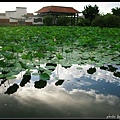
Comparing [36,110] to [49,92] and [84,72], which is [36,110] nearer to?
[49,92]

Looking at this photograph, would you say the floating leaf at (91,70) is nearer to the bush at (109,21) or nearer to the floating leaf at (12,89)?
the floating leaf at (12,89)

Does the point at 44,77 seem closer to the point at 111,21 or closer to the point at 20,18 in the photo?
the point at 111,21

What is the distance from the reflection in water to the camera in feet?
5.28

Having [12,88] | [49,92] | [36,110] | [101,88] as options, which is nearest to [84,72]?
[101,88]

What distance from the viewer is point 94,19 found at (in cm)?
1883

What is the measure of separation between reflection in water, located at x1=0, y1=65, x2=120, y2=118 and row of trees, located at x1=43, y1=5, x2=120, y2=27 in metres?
15.0

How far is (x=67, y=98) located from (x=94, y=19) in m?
17.7

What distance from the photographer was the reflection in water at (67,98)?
1.61 meters

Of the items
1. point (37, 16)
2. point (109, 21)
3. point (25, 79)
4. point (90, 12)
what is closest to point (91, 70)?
point (25, 79)

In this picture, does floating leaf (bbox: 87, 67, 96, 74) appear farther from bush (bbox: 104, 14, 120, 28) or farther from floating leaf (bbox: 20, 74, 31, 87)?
bush (bbox: 104, 14, 120, 28)

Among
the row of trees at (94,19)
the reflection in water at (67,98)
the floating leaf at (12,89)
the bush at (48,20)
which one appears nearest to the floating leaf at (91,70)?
the reflection in water at (67,98)

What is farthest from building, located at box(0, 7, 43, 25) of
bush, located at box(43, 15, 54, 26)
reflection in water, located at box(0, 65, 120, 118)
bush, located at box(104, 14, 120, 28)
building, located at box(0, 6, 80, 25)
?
reflection in water, located at box(0, 65, 120, 118)

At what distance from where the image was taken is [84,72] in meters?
2.82

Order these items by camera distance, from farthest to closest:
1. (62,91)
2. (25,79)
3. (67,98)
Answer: (25,79) < (62,91) < (67,98)
